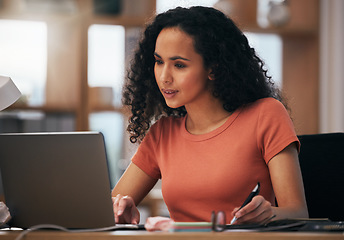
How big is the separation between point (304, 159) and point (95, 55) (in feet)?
6.38

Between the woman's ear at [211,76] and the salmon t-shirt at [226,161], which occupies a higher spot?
the woman's ear at [211,76]

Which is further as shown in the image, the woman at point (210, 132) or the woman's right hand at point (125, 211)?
the woman at point (210, 132)

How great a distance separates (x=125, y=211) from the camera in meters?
1.24

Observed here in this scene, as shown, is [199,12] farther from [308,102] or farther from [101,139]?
[308,102]

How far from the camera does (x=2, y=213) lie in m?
1.03

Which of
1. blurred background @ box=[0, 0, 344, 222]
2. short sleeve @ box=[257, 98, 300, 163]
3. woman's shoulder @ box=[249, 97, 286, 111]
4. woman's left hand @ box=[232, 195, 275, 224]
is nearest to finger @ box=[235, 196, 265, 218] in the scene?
woman's left hand @ box=[232, 195, 275, 224]

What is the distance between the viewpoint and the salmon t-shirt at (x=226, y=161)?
1.36 meters

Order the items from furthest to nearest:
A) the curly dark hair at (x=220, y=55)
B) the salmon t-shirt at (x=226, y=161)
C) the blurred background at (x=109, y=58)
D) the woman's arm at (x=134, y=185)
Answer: the blurred background at (x=109, y=58)
the woman's arm at (x=134, y=185)
the curly dark hair at (x=220, y=55)
the salmon t-shirt at (x=226, y=161)

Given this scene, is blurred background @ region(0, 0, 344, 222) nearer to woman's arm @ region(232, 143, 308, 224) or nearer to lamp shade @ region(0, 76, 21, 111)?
woman's arm @ region(232, 143, 308, 224)

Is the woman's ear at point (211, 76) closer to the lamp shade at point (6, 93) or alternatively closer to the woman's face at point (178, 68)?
the woman's face at point (178, 68)

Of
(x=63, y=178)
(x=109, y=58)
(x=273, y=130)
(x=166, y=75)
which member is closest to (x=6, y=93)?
(x=63, y=178)

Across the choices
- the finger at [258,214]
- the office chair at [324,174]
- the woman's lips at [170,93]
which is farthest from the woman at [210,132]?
the finger at [258,214]

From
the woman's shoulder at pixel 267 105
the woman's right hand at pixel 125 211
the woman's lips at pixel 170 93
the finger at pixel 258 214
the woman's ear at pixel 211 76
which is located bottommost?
the woman's right hand at pixel 125 211

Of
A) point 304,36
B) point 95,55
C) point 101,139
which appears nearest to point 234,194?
point 101,139
